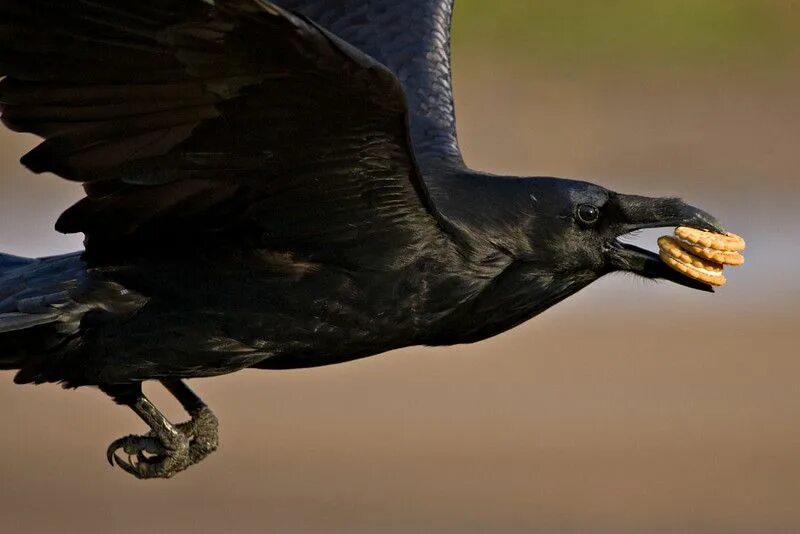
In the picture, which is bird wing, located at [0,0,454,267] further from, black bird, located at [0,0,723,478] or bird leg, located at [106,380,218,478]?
bird leg, located at [106,380,218,478]

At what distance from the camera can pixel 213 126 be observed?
252 inches

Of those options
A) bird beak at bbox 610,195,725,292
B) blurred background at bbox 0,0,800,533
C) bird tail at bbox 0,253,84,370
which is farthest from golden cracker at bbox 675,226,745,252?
blurred background at bbox 0,0,800,533

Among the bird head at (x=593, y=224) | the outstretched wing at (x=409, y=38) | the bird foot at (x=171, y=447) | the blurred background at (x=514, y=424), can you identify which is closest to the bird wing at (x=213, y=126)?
the bird head at (x=593, y=224)

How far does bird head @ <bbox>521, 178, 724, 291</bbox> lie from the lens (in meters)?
6.99

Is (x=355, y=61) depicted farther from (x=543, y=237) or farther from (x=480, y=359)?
(x=480, y=359)

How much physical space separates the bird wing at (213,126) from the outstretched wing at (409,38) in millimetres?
1326

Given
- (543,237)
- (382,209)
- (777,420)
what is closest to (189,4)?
(382,209)

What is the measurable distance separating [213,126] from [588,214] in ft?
4.35

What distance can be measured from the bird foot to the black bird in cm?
24

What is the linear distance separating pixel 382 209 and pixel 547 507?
145 inches

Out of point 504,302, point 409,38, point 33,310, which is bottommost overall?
point 33,310

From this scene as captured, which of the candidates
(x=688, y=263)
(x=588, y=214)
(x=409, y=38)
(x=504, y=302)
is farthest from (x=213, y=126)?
(x=409, y=38)

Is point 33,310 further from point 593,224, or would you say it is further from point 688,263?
point 688,263

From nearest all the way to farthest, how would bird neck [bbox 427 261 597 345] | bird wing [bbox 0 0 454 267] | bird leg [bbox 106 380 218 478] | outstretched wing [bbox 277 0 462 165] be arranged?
bird wing [bbox 0 0 454 267] → bird neck [bbox 427 261 597 345] → bird leg [bbox 106 380 218 478] → outstretched wing [bbox 277 0 462 165]
